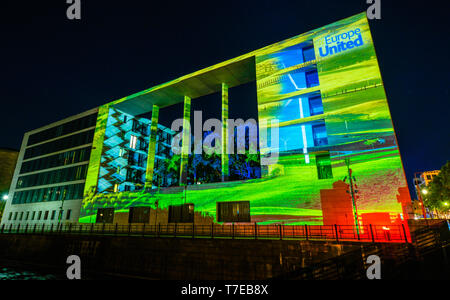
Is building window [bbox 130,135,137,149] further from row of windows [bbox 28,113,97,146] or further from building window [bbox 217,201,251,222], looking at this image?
building window [bbox 217,201,251,222]

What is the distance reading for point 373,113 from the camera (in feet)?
59.8

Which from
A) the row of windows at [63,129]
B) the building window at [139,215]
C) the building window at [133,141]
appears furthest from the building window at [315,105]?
the row of windows at [63,129]

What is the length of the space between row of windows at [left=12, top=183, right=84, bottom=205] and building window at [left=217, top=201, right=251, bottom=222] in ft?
71.8

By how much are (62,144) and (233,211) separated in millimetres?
33503

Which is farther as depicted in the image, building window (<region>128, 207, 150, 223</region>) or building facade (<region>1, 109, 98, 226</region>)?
building facade (<region>1, 109, 98, 226</region>)

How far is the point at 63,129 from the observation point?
132 ft

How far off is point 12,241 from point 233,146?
26.0 metres

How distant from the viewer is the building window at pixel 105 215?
2823cm

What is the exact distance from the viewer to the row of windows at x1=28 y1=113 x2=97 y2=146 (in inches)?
1457

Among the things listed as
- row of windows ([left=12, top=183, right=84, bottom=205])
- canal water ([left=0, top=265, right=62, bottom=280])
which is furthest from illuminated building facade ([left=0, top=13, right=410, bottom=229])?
canal water ([left=0, top=265, right=62, bottom=280])

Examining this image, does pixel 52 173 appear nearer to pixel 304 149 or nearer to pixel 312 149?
pixel 304 149

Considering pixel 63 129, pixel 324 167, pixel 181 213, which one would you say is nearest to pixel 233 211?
pixel 181 213

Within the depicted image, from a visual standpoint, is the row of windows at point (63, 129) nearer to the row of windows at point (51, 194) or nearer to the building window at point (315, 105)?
the row of windows at point (51, 194)

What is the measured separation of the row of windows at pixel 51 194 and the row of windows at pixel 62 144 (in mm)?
6598
